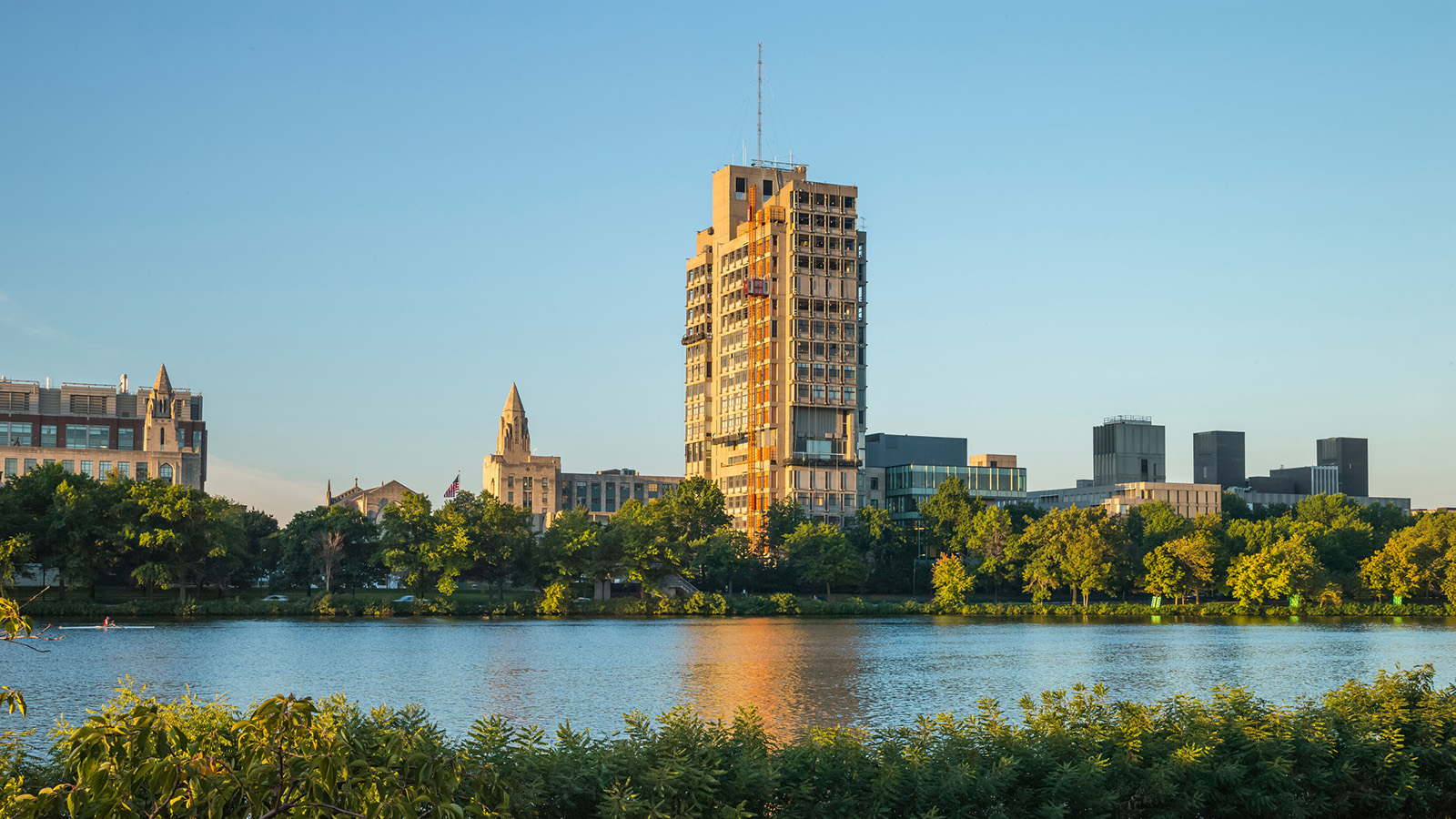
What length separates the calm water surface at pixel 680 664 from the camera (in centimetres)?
5704

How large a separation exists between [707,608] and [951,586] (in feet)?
101

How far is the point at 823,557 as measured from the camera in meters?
162

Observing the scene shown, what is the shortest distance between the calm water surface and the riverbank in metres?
8.78

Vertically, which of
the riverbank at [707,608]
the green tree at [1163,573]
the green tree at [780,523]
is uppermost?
the green tree at [780,523]

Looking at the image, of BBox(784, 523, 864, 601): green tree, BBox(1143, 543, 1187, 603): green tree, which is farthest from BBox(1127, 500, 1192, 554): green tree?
BBox(784, 523, 864, 601): green tree

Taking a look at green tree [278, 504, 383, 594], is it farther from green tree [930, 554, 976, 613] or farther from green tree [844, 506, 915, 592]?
green tree [844, 506, 915, 592]

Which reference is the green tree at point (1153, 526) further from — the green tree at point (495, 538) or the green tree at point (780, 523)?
the green tree at point (495, 538)

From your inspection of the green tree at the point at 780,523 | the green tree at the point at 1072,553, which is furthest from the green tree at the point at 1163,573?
the green tree at the point at 780,523

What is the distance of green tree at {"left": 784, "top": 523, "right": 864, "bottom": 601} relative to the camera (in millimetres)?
160375

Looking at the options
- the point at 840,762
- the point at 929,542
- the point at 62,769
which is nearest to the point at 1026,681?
the point at 840,762

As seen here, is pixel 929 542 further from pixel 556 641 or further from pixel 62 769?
pixel 62 769

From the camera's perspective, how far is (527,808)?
63.3 feet

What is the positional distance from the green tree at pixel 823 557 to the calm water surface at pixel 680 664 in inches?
1509

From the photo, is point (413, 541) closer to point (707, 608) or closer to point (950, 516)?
point (707, 608)
